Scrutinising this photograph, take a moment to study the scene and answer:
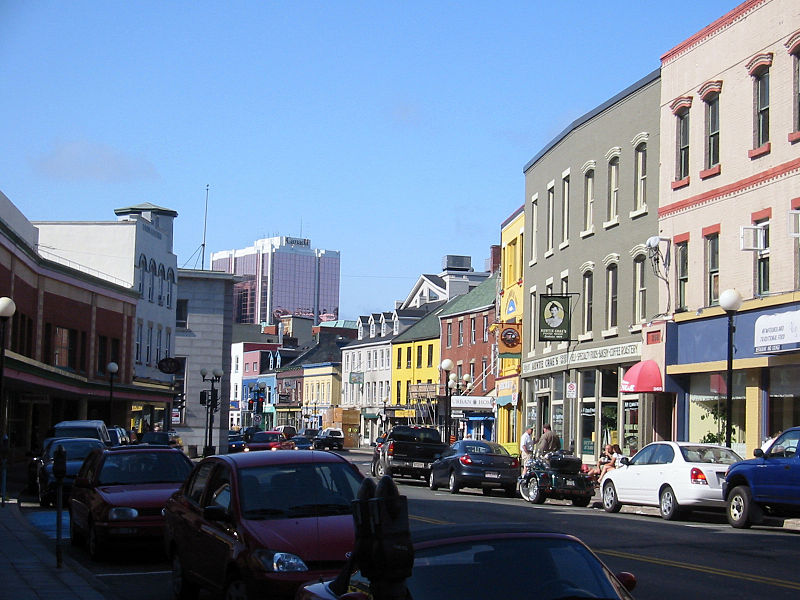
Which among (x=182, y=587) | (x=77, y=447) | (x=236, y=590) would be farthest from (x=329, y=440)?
(x=236, y=590)

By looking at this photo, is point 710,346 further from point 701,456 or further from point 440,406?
point 440,406

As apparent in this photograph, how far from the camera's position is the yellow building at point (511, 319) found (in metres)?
49.1

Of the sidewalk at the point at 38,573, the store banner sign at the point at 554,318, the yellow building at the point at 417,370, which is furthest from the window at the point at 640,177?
the yellow building at the point at 417,370

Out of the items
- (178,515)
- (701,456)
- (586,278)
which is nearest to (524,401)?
(586,278)

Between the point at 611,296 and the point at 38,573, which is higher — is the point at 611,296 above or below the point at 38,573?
above

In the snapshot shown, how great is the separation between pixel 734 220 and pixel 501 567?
25.0m

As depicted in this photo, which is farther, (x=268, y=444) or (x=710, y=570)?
(x=268, y=444)

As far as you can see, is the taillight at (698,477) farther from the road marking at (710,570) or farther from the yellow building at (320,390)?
the yellow building at (320,390)

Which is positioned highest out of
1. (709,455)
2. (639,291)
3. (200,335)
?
(200,335)

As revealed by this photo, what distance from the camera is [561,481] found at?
2712 cm

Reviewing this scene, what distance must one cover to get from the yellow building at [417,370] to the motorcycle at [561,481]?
4678 centimetres

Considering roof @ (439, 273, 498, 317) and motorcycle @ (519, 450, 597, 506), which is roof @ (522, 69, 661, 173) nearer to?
motorcycle @ (519, 450, 597, 506)

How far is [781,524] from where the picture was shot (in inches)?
843

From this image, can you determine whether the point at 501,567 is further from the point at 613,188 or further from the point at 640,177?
the point at 613,188
